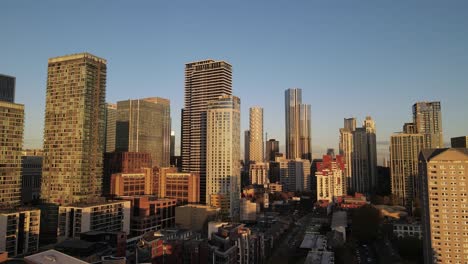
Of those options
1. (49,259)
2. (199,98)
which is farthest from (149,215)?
(199,98)

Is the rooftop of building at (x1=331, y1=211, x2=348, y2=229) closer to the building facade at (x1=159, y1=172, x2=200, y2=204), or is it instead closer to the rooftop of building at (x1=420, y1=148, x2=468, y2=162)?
the rooftop of building at (x1=420, y1=148, x2=468, y2=162)

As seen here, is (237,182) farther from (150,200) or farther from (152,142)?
(152,142)

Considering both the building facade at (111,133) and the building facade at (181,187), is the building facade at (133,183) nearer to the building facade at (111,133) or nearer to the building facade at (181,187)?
the building facade at (181,187)

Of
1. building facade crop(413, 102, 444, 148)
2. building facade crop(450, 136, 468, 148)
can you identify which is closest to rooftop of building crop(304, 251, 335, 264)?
building facade crop(450, 136, 468, 148)

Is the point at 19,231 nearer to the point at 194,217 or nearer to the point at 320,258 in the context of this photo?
the point at 194,217

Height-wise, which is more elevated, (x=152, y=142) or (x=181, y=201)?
(x=152, y=142)

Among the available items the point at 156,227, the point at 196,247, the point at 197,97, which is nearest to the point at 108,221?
the point at 156,227

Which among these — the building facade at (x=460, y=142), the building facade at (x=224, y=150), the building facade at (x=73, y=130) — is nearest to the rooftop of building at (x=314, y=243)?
the building facade at (x=224, y=150)
